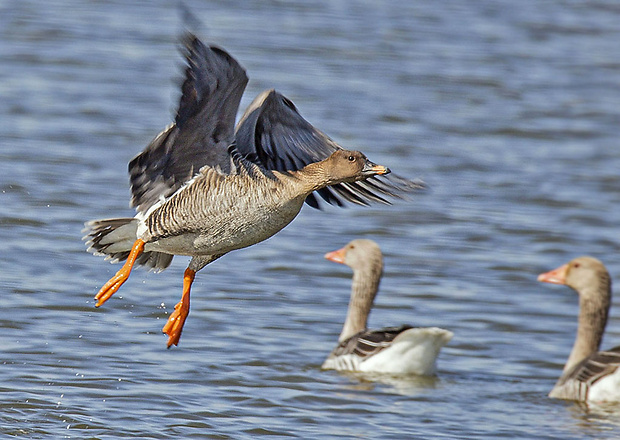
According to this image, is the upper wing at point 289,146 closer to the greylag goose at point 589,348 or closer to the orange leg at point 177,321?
the orange leg at point 177,321

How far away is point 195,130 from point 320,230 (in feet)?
20.0

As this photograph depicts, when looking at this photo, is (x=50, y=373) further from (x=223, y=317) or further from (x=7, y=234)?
(x=7, y=234)

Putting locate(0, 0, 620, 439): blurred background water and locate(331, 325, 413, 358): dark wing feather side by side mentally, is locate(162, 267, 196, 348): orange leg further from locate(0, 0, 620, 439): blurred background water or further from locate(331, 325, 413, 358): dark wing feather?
locate(331, 325, 413, 358): dark wing feather

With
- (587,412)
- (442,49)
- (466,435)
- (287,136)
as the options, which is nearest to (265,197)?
(287,136)

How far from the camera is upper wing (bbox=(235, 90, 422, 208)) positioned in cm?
733

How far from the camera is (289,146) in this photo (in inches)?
302

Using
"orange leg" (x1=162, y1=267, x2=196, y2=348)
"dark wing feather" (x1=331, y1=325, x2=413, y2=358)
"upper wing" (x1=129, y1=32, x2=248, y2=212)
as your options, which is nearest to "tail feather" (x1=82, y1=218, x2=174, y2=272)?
"upper wing" (x1=129, y1=32, x2=248, y2=212)

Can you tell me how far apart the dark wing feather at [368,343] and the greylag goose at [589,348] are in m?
1.28

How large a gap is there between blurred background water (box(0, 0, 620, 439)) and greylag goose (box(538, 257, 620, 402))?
18 cm

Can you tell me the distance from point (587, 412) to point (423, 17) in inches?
671

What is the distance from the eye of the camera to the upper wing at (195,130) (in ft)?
21.6

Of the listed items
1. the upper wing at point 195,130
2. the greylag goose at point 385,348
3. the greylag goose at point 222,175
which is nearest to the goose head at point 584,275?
the greylag goose at point 385,348

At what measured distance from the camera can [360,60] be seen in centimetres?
2112

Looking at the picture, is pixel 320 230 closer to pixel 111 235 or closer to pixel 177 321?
pixel 111 235
